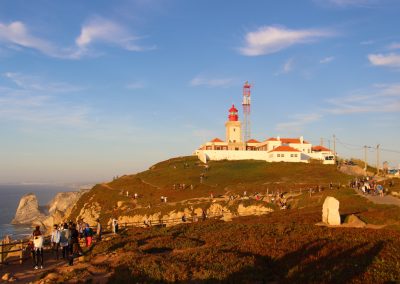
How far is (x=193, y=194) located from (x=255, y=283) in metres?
62.6

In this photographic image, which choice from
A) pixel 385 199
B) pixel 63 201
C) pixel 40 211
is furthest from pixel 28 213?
pixel 385 199

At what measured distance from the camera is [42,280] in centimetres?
1548

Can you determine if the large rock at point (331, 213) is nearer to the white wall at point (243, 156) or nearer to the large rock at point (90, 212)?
the large rock at point (90, 212)

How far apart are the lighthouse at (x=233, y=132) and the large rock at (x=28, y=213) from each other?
2529 inches

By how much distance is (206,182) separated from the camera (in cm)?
8675

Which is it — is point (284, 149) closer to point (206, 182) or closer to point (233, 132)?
point (233, 132)

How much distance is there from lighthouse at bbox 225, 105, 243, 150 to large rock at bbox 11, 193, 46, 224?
64.2 m

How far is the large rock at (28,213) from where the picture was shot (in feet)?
391

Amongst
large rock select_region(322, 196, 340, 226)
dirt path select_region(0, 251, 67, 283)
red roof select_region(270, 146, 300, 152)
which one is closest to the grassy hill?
red roof select_region(270, 146, 300, 152)

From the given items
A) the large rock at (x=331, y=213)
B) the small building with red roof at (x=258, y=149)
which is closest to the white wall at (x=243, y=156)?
the small building with red roof at (x=258, y=149)

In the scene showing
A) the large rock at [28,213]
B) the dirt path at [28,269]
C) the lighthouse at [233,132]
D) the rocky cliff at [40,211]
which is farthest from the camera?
the lighthouse at [233,132]

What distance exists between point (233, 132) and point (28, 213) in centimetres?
7616

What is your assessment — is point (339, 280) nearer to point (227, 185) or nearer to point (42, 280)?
point (42, 280)

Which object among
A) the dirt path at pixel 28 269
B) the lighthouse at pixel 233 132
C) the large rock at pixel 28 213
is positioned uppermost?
the lighthouse at pixel 233 132
